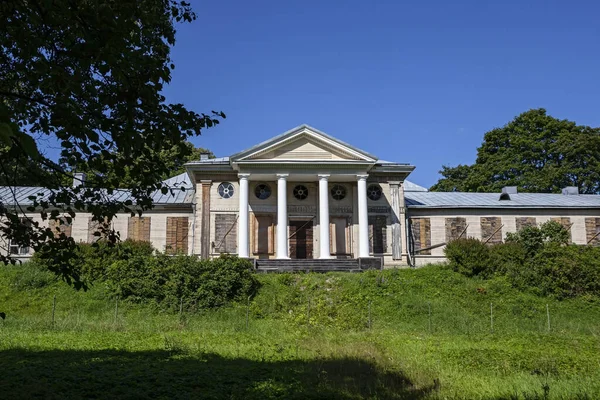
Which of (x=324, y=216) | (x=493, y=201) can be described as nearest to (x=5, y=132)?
(x=324, y=216)

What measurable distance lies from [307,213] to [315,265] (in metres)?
4.51

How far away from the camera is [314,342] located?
1523cm

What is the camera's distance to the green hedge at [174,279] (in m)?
21.2

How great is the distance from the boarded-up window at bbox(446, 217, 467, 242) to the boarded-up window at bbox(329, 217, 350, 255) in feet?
21.5

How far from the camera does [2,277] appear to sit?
2414cm

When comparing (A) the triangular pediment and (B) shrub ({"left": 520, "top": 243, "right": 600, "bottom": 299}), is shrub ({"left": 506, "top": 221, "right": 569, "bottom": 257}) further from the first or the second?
(A) the triangular pediment

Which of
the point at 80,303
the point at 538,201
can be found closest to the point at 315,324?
the point at 80,303

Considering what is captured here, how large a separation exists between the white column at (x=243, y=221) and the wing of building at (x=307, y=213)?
0.17 feet

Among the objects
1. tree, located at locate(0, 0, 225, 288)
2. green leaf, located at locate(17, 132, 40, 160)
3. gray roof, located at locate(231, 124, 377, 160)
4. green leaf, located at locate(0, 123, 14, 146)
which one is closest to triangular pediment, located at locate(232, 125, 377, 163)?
gray roof, located at locate(231, 124, 377, 160)

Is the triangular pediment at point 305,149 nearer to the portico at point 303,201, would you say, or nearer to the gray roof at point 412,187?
the portico at point 303,201

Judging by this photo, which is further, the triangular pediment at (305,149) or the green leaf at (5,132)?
the triangular pediment at (305,149)

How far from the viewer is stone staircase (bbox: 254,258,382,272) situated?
27.0 m

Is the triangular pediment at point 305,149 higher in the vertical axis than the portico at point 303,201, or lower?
higher

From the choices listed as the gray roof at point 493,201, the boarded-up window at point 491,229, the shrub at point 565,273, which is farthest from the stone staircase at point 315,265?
the boarded-up window at point 491,229
